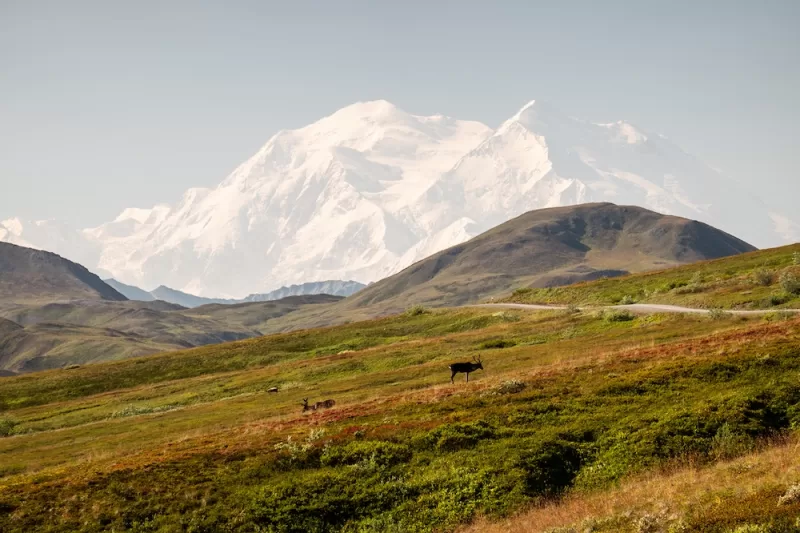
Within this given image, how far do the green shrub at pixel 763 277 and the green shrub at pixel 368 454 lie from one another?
191 feet

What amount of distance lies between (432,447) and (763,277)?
58.3m

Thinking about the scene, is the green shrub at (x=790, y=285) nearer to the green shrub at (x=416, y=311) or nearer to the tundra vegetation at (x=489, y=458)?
the tundra vegetation at (x=489, y=458)

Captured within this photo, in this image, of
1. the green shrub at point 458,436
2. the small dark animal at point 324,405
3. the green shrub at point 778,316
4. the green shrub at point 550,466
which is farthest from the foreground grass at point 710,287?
the small dark animal at point 324,405

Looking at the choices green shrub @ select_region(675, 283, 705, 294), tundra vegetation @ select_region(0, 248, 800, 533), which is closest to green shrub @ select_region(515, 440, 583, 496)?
tundra vegetation @ select_region(0, 248, 800, 533)

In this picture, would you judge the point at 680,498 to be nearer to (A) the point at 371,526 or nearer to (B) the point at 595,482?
(B) the point at 595,482

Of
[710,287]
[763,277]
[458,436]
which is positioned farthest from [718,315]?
[458,436]

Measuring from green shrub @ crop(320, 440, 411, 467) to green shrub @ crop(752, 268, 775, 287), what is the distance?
58.1 metres

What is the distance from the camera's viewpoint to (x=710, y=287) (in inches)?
3172

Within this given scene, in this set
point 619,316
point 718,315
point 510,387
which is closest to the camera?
point 510,387

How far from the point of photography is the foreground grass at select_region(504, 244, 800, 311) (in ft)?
214

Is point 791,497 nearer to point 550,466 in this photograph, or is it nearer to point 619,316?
point 550,466

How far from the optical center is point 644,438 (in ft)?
92.7

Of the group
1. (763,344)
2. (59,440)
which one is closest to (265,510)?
(763,344)

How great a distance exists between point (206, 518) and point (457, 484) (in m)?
10.1
